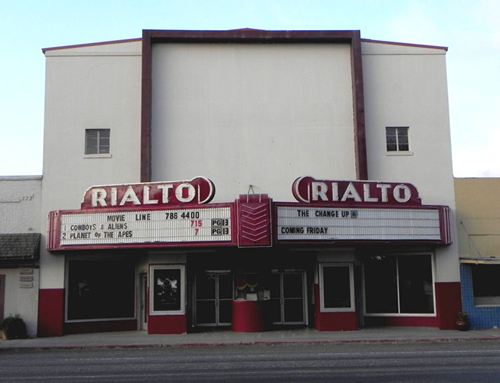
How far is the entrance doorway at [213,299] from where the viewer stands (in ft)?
79.8

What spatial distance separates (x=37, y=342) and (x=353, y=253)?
434 inches

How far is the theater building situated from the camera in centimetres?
2262

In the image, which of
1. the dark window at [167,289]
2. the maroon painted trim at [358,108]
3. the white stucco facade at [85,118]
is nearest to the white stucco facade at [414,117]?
the maroon painted trim at [358,108]

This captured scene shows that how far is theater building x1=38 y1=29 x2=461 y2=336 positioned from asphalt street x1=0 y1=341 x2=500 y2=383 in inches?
→ 159

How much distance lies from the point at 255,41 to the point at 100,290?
35.3ft

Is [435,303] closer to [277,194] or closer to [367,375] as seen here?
[277,194]

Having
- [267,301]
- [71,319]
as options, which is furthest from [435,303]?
[71,319]

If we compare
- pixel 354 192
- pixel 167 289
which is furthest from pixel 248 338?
pixel 354 192

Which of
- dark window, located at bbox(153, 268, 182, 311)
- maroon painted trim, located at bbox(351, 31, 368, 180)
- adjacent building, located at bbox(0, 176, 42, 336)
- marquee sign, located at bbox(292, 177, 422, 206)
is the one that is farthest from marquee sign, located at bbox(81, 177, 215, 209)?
maroon painted trim, located at bbox(351, 31, 368, 180)

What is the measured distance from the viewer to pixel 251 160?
922 inches

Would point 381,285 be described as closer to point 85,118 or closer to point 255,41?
point 255,41

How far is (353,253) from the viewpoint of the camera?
23016 millimetres

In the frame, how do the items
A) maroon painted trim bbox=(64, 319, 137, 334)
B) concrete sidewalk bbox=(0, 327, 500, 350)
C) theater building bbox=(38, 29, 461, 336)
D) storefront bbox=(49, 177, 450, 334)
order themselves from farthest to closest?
maroon painted trim bbox=(64, 319, 137, 334) → theater building bbox=(38, 29, 461, 336) → storefront bbox=(49, 177, 450, 334) → concrete sidewalk bbox=(0, 327, 500, 350)

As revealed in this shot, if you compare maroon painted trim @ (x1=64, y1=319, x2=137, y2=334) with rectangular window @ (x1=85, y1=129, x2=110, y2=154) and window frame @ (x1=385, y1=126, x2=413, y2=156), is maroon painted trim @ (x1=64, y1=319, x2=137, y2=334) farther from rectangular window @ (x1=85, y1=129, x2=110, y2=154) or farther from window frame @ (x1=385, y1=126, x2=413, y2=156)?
window frame @ (x1=385, y1=126, x2=413, y2=156)
